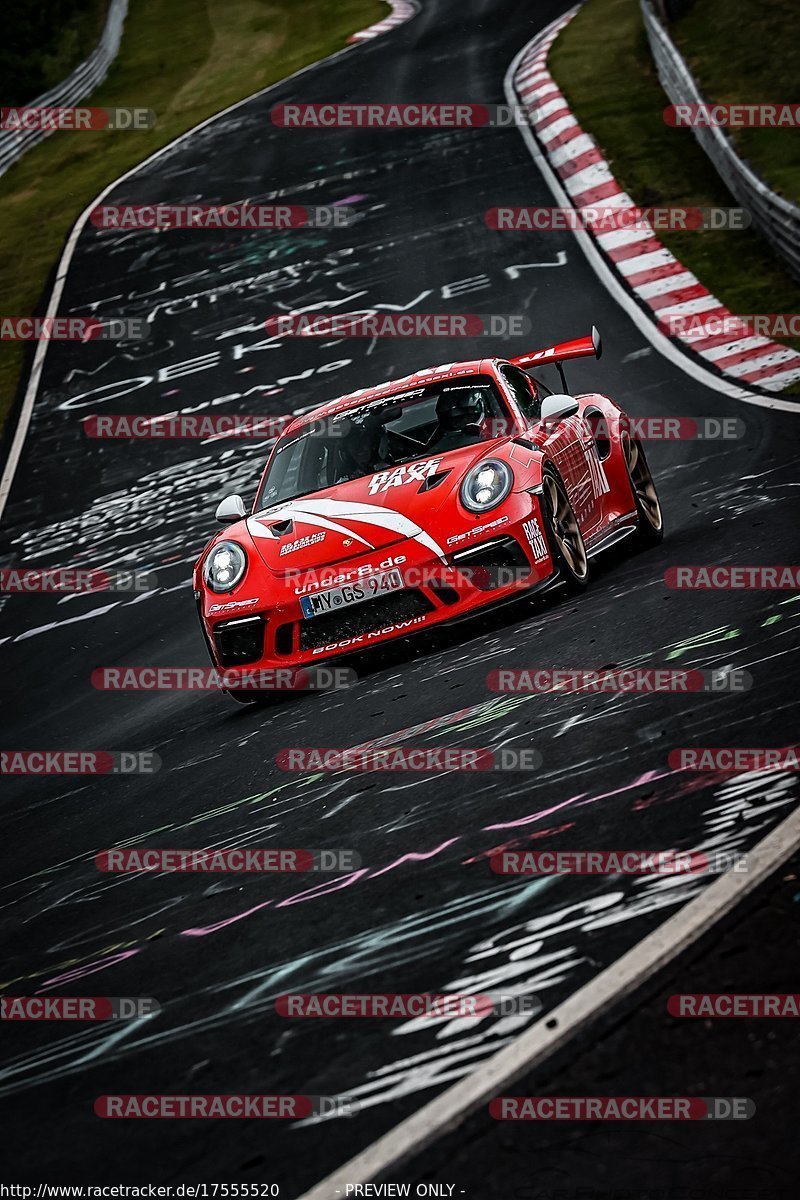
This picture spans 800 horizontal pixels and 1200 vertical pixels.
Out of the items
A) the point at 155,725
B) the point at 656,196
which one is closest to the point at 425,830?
the point at 155,725

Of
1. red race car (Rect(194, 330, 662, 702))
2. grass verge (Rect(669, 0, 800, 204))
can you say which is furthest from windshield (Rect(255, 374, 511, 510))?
grass verge (Rect(669, 0, 800, 204))

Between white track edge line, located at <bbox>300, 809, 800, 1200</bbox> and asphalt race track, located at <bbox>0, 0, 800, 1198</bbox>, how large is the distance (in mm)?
48

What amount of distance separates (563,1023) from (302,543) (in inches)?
177

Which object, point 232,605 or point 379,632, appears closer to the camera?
point 379,632

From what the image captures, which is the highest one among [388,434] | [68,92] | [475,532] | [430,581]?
[68,92]

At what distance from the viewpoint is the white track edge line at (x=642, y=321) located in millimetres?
11750

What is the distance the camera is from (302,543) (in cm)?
746

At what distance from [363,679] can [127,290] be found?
45.6ft

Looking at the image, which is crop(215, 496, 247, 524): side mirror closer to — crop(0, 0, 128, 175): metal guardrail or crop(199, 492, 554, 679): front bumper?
crop(199, 492, 554, 679): front bumper

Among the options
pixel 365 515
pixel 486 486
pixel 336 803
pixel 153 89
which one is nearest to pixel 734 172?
pixel 486 486

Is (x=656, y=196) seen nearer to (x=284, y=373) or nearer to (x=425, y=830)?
(x=284, y=373)

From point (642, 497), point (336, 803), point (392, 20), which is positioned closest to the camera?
point (336, 803)

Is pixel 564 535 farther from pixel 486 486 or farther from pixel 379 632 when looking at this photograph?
pixel 379 632

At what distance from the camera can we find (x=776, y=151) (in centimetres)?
1778
